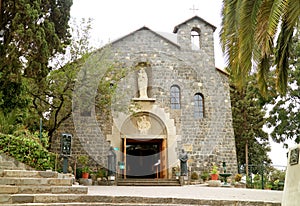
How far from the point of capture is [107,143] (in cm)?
1720

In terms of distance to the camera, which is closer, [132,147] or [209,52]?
[209,52]

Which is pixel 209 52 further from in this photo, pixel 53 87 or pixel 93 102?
pixel 53 87

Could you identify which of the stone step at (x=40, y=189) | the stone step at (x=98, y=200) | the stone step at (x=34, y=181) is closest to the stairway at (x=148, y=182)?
the stone step at (x=34, y=181)

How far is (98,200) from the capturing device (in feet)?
22.4

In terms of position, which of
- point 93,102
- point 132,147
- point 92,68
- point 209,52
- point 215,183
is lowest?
point 215,183

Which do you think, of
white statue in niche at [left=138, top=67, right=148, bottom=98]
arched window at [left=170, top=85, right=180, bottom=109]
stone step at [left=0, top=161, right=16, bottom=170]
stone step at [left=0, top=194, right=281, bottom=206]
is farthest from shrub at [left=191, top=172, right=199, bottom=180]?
stone step at [left=0, top=194, right=281, bottom=206]

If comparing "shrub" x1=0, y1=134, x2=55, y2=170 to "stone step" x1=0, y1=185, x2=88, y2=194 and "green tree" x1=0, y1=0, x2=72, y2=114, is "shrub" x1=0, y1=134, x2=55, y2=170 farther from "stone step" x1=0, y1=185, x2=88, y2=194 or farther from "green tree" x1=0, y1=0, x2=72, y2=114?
"stone step" x1=0, y1=185, x2=88, y2=194

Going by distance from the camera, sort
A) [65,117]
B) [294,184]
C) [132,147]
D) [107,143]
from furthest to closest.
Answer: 1. [132,147]
2. [107,143]
3. [65,117]
4. [294,184]

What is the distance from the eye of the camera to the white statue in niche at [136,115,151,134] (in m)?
17.8

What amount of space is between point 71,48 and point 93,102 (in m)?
2.62

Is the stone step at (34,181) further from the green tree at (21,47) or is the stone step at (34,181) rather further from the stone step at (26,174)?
the green tree at (21,47)

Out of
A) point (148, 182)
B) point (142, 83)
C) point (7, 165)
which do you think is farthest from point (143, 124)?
point (7, 165)

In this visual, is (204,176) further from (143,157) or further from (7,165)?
(7,165)

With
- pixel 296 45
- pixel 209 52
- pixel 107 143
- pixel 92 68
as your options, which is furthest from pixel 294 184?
pixel 296 45
